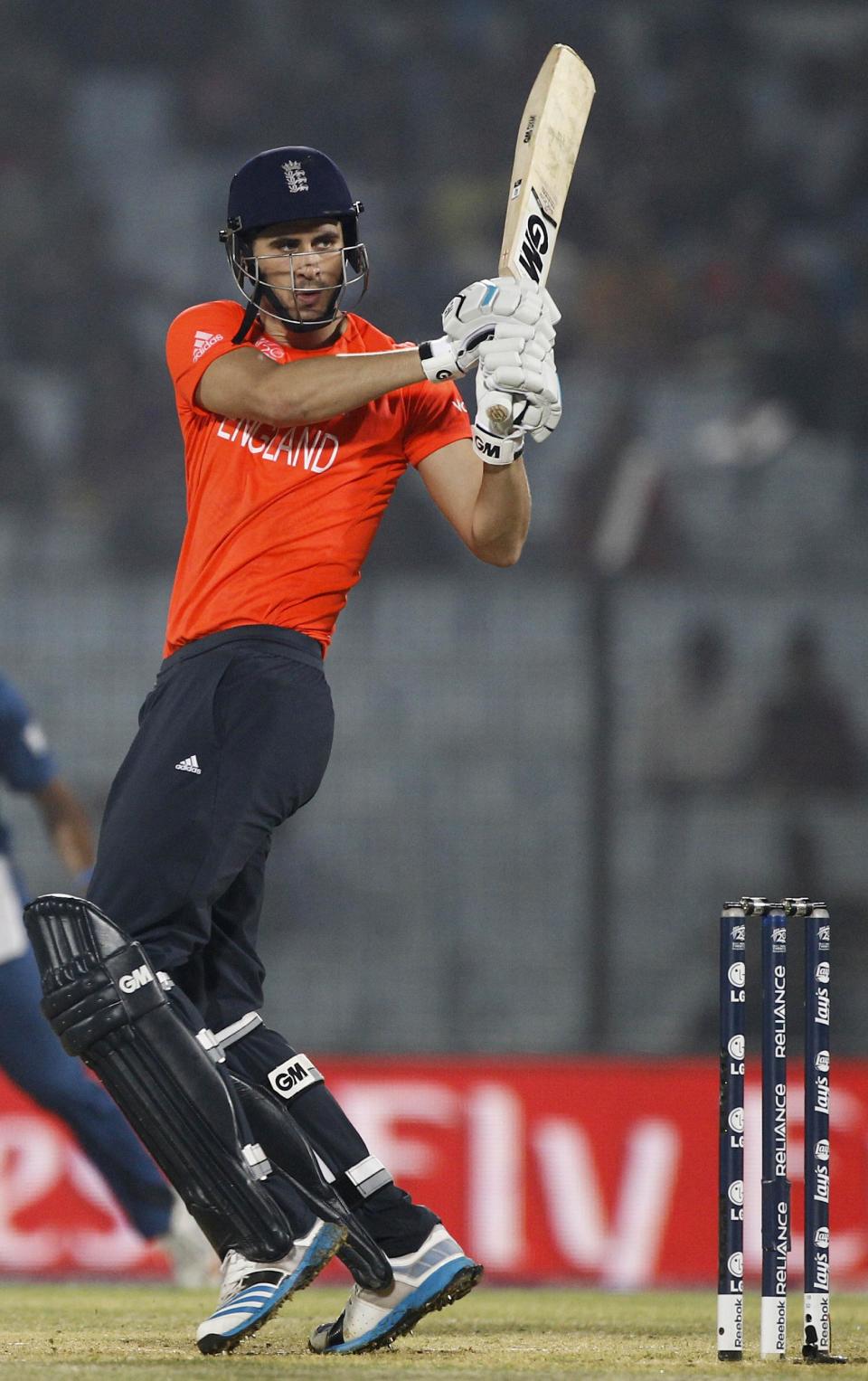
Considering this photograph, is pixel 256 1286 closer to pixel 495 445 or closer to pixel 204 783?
pixel 204 783

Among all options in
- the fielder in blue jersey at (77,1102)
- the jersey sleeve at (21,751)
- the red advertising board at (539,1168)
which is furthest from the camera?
the red advertising board at (539,1168)

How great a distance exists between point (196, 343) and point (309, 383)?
9.8 inches

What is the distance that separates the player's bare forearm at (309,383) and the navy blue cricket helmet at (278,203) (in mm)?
122

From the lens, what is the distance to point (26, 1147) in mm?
5531

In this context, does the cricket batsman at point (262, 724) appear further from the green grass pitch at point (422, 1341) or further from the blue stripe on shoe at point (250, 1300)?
the green grass pitch at point (422, 1341)

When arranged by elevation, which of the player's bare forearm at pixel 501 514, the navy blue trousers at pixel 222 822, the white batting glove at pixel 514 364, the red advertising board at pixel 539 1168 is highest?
the white batting glove at pixel 514 364

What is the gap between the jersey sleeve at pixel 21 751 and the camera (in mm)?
5195

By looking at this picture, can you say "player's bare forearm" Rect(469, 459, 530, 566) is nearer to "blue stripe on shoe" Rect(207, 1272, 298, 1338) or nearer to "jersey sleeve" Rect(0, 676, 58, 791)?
"blue stripe on shoe" Rect(207, 1272, 298, 1338)

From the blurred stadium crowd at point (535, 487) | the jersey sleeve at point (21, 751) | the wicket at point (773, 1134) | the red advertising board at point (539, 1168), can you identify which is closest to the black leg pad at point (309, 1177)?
the wicket at point (773, 1134)

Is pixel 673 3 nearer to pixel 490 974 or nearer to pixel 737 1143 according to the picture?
pixel 490 974

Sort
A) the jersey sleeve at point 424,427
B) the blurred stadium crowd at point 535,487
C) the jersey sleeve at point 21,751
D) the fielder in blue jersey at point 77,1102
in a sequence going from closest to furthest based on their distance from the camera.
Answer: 1. the jersey sleeve at point 424,427
2. the fielder in blue jersey at point 77,1102
3. the jersey sleeve at point 21,751
4. the blurred stadium crowd at point 535,487

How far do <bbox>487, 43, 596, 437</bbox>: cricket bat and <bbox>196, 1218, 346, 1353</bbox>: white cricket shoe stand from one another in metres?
1.32

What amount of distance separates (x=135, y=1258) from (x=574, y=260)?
4.69 m

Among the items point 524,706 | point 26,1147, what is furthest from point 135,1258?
point 524,706
